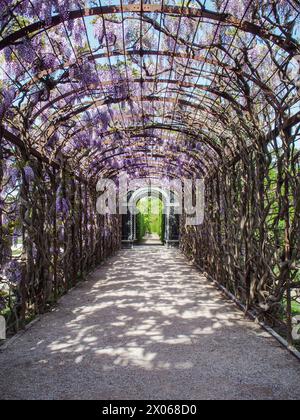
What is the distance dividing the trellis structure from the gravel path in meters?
0.36

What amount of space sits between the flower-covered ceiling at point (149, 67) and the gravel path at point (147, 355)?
178 cm

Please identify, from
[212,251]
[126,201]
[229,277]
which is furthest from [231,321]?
[126,201]

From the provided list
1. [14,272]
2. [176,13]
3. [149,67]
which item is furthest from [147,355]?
[149,67]

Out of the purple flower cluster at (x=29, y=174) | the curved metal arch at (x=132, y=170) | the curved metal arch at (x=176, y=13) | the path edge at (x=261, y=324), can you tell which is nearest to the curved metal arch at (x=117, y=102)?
the purple flower cluster at (x=29, y=174)

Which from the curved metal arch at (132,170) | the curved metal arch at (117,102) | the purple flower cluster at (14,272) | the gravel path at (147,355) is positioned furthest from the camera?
the curved metal arch at (132,170)

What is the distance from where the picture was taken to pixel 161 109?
19.0ft

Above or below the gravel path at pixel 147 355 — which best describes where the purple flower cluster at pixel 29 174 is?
above

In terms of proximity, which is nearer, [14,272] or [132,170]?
[14,272]

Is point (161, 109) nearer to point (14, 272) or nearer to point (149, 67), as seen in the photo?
point (149, 67)

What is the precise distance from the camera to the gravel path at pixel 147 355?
2.45 meters

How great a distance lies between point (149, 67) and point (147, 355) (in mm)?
3034

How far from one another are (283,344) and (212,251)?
11.6ft

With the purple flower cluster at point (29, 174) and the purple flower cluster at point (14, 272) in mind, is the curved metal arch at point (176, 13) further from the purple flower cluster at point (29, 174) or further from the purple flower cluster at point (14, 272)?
the purple flower cluster at point (14, 272)

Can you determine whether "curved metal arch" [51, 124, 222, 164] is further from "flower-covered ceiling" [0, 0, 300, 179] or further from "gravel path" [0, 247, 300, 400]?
"gravel path" [0, 247, 300, 400]
